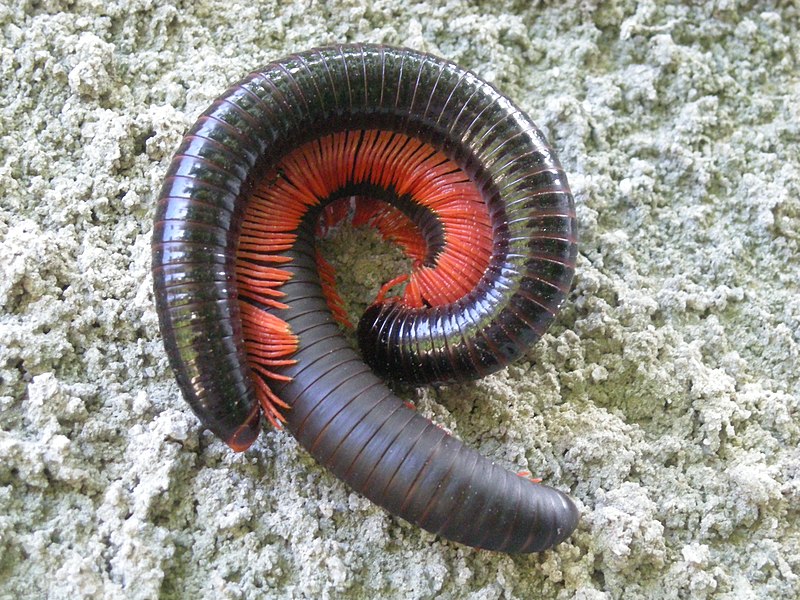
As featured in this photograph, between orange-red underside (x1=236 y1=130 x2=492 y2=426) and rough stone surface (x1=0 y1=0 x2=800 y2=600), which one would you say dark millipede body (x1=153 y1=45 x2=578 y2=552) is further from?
rough stone surface (x1=0 y1=0 x2=800 y2=600)

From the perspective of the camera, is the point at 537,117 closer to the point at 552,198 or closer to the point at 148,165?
the point at 552,198

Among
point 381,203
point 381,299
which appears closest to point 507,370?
point 381,299

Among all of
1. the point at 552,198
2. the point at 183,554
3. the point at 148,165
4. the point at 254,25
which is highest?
the point at 254,25

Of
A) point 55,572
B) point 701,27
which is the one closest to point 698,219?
point 701,27

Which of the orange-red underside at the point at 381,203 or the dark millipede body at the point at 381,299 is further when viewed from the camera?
the orange-red underside at the point at 381,203

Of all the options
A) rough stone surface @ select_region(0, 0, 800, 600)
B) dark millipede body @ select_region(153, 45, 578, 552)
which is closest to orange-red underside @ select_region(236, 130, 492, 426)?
dark millipede body @ select_region(153, 45, 578, 552)

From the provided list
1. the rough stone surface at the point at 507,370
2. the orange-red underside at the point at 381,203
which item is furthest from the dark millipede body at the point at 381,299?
the rough stone surface at the point at 507,370

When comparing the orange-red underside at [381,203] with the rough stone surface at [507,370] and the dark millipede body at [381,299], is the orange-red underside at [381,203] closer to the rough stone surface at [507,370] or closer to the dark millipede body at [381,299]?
the dark millipede body at [381,299]
